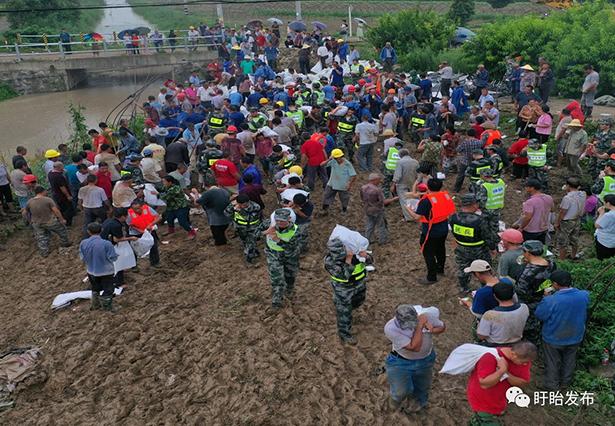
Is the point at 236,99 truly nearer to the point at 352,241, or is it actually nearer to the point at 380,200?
the point at 380,200

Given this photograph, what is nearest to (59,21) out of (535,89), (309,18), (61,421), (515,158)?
(309,18)

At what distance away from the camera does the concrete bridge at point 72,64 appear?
25375 millimetres

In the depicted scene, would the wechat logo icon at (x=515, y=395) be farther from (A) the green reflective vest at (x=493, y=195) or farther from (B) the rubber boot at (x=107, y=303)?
(B) the rubber boot at (x=107, y=303)

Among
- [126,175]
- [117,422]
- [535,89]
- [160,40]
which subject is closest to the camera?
[117,422]

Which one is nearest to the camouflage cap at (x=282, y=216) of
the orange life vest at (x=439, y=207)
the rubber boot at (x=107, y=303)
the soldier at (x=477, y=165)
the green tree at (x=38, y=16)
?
the orange life vest at (x=439, y=207)

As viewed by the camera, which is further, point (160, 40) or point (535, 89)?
point (160, 40)

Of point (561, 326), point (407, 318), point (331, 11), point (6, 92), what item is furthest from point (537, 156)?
point (331, 11)

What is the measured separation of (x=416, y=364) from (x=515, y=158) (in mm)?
7967

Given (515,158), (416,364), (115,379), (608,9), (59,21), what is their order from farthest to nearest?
(59,21) → (608,9) → (515,158) → (115,379) → (416,364)

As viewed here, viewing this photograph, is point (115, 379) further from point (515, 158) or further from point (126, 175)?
point (515, 158)

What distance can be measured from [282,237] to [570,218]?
14.6 feet

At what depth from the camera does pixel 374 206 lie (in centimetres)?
873

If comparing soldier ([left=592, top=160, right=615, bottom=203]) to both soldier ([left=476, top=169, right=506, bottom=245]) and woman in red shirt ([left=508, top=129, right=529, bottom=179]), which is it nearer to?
soldier ([left=476, top=169, right=506, bottom=245])

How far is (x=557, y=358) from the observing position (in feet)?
18.5
